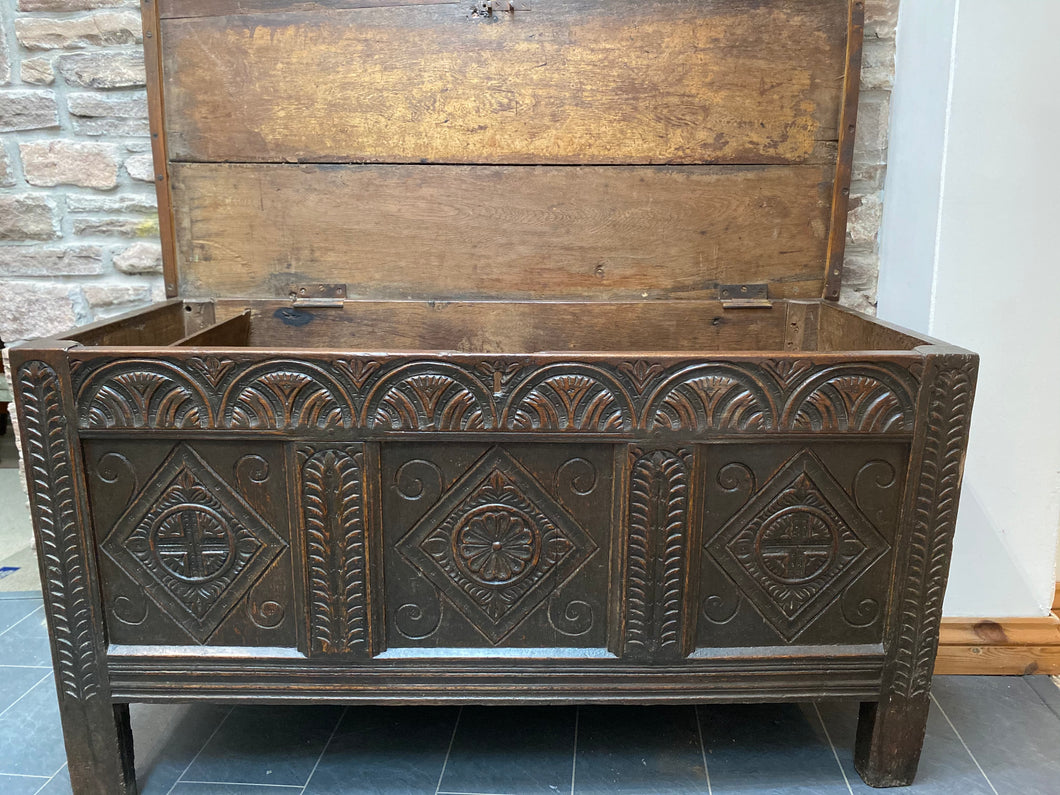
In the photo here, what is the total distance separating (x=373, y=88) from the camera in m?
1.80

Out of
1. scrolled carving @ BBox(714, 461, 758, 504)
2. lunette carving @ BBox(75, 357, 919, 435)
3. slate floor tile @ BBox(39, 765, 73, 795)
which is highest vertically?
lunette carving @ BBox(75, 357, 919, 435)

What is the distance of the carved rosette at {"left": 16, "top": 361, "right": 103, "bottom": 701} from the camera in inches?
49.9

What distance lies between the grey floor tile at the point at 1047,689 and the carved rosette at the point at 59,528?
1.99m

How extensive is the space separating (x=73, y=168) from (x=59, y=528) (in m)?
1.04

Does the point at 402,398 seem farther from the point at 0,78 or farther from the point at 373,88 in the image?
the point at 0,78

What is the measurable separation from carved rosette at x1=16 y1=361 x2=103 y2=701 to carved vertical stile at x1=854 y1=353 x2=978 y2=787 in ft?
4.75

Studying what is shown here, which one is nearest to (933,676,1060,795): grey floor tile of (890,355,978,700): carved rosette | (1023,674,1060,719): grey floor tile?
(1023,674,1060,719): grey floor tile

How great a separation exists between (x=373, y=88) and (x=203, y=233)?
1.81 feet

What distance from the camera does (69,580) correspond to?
134cm

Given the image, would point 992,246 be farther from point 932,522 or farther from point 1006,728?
point 1006,728

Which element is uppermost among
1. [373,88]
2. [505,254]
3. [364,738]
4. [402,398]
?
[373,88]

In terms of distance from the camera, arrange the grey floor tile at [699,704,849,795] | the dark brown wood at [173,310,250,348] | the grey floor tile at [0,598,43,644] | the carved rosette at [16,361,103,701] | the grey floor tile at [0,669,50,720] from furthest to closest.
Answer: the grey floor tile at [0,598,43,644] < the grey floor tile at [0,669,50,720] < the dark brown wood at [173,310,250,348] < the grey floor tile at [699,704,849,795] < the carved rosette at [16,361,103,701]

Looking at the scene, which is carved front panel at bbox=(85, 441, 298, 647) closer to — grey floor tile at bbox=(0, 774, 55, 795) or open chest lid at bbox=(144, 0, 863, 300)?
grey floor tile at bbox=(0, 774, 55, 795)

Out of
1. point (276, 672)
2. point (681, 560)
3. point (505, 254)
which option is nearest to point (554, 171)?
point (505, 254)
